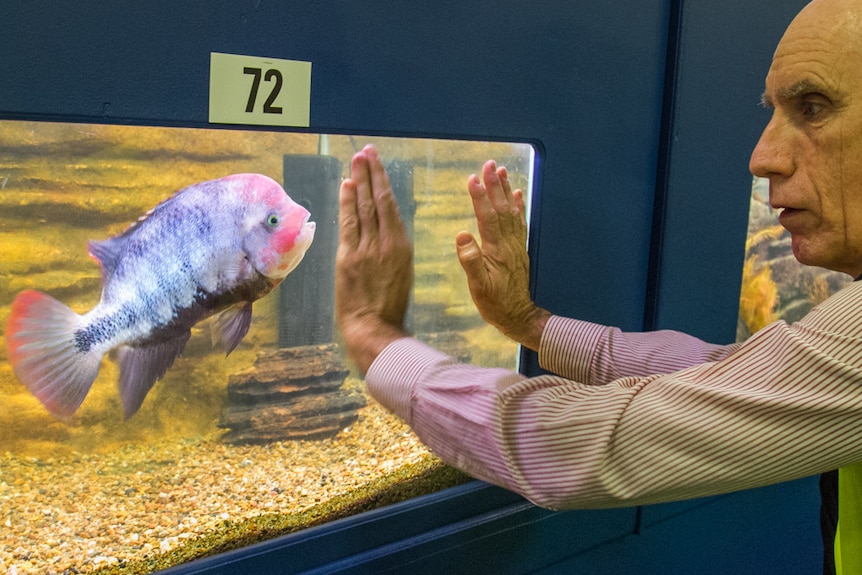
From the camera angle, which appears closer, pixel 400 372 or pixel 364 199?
pixel 400 372

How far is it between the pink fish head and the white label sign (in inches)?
3.7

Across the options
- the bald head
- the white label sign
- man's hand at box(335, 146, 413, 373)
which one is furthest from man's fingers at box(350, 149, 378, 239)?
the bald head

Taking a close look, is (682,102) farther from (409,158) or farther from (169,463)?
(169,463)

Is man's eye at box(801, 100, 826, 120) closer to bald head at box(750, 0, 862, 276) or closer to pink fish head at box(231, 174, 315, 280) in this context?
bald head at box(750, 0, 862, 276)

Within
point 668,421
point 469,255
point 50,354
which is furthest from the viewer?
point 469,255

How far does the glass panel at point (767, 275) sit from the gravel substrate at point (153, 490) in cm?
118

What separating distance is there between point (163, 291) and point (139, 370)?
0.12m

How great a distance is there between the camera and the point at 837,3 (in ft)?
3.91

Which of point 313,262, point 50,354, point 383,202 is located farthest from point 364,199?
point 50,354

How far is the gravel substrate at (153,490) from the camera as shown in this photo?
44.7 inches

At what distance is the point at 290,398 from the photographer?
1.36 meters

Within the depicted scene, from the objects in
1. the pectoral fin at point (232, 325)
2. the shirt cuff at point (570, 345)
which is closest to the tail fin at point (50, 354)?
the pectoral fin at point (232, 325)

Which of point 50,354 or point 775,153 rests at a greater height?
point 775,153

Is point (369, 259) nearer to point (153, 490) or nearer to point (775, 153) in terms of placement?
point (153, 490)
